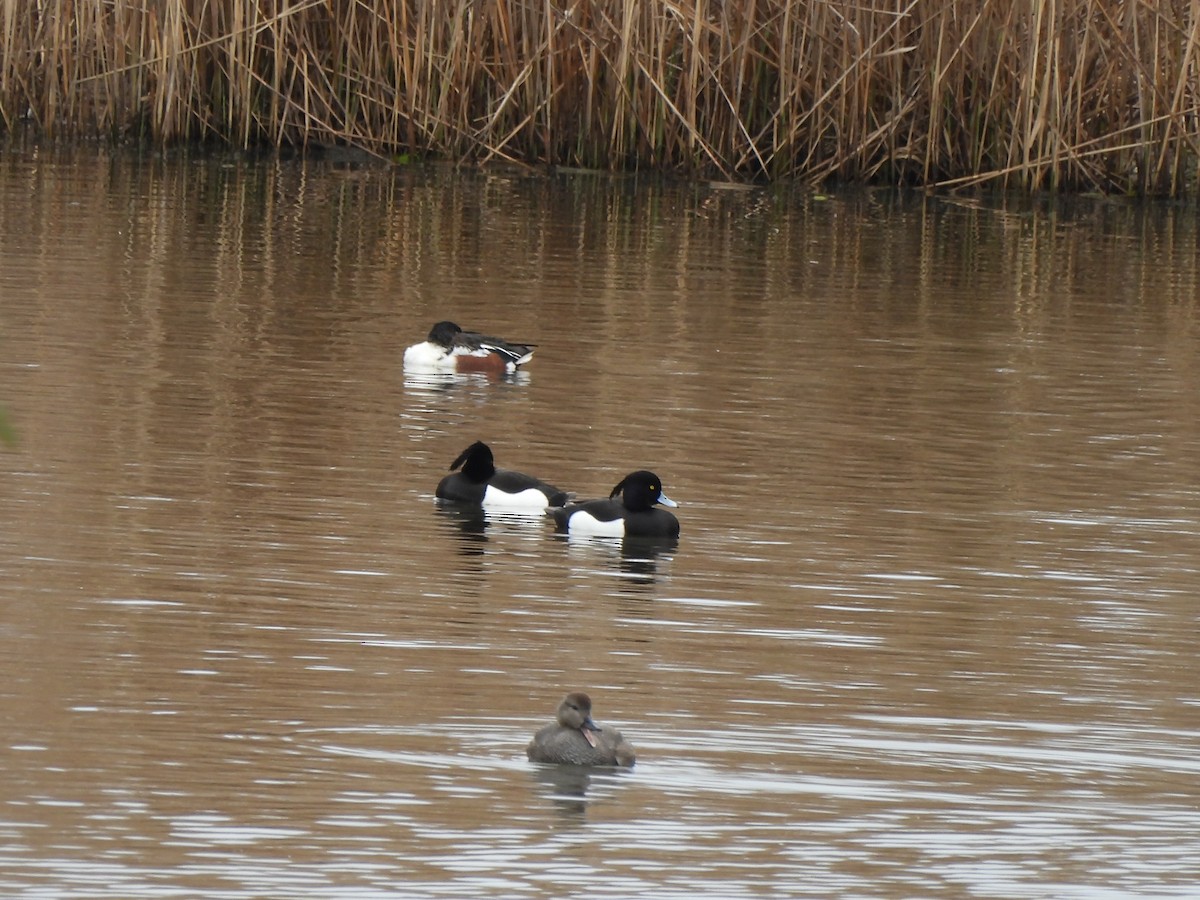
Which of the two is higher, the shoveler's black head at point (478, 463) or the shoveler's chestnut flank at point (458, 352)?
the shoveler's chestnut flank at point (458, 352)

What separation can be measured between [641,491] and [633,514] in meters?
0.10

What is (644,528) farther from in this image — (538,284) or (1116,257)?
Result: (1116,257)

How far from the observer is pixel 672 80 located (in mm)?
22438

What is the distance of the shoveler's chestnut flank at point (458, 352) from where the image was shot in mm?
13680

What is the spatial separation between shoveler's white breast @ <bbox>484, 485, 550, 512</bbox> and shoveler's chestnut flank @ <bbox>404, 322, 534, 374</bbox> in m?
3.12

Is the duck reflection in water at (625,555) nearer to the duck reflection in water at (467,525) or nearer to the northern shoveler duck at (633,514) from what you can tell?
the northern shoveler duck at (633,514)

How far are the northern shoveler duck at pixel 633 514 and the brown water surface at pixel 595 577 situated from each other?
0.13m

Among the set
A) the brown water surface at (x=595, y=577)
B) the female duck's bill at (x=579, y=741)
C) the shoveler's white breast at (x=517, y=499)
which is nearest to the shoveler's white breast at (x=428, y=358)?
the brown water surface at (x=595, y=577)

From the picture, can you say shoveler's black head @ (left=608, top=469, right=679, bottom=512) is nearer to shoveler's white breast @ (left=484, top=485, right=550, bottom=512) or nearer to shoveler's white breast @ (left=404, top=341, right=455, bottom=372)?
shoveler's white breast @ (left=484, top=485, right=550, bottom=512)

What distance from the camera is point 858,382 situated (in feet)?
44.5

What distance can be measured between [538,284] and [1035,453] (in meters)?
6.01

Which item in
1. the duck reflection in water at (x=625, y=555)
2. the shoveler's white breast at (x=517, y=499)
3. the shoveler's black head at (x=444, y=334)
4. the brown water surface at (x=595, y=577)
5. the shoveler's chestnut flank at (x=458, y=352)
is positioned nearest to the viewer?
the brown water surface at (x=595, y=577)

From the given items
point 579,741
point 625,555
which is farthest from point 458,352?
point 579,741

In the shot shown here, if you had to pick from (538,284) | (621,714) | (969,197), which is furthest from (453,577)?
(969,197)
